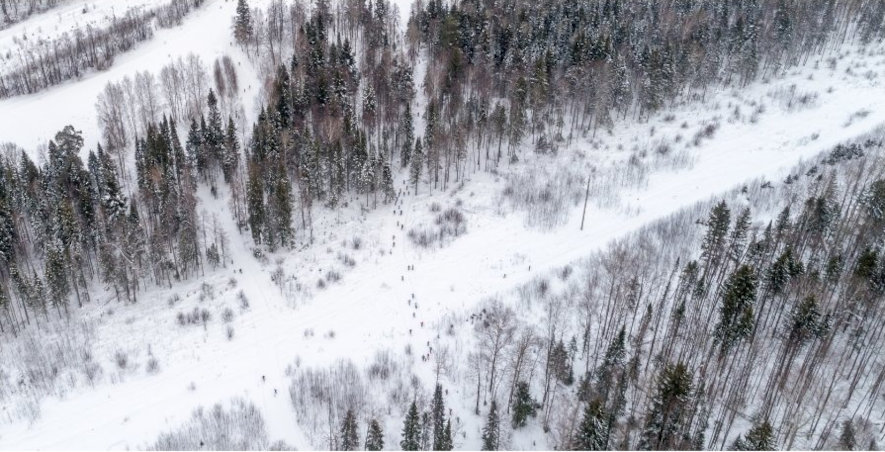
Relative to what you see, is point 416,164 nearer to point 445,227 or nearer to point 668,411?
point 445,227

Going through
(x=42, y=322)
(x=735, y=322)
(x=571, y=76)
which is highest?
(x=571, y=76)

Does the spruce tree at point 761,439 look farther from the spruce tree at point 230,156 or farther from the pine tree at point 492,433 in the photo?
the spruce tree at point 230,156

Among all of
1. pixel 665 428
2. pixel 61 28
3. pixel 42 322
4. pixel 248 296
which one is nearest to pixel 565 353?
pixel 665 428

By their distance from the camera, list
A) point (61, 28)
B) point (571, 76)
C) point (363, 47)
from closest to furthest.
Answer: point (571, 76) → point (363, 47) → point (61, 28)

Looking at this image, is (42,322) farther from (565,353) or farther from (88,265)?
(565,353)

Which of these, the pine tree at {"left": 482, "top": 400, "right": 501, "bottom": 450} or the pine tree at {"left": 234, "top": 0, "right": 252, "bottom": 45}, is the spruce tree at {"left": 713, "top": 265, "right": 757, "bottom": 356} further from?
the pine tree at {"left": 234, "top": 0, "right": 252, "bottom": 45}

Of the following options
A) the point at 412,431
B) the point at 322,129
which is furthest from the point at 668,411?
the point at 322,129

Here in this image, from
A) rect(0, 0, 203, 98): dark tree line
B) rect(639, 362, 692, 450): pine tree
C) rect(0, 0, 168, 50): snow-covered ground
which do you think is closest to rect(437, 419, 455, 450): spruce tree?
rect(639, 362, 692, 450): pine tree
